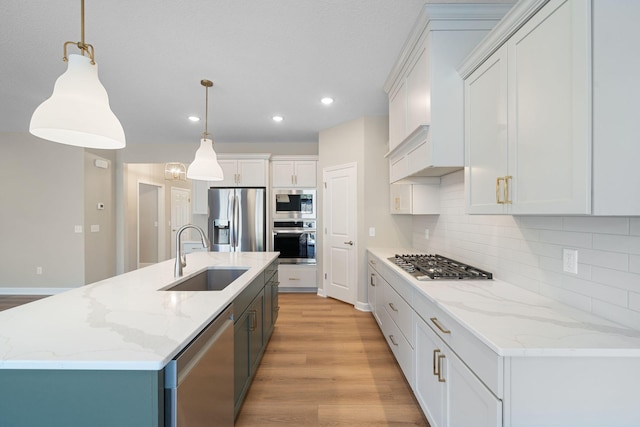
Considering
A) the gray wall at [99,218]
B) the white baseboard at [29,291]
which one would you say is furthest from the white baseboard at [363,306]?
the white baseboard at [29,291]

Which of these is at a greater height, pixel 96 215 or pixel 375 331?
pixel 96 215

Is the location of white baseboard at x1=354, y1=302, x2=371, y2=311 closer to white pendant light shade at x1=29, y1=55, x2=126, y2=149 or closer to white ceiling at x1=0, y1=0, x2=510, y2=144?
white ceiling at x1=0, y1=0, x2=510, y2=144

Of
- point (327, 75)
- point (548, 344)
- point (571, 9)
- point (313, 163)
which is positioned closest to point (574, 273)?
point (548, 344)

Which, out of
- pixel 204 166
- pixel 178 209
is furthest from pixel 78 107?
pixel 178 209

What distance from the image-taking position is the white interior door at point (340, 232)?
12.6 feet

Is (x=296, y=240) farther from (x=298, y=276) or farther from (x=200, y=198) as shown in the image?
(x=200, y=198)

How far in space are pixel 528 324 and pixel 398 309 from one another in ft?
3.67

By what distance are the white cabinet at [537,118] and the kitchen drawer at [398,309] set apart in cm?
91

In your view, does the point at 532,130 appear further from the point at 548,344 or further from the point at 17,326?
the point at 17,326

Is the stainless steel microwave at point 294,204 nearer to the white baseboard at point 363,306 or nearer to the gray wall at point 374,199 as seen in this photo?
the gray wall at point 374,199

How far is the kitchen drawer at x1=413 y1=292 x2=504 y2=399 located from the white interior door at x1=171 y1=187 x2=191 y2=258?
704cm

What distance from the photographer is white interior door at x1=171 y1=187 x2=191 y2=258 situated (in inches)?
281

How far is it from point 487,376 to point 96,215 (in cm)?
597

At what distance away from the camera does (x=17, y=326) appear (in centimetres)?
105
